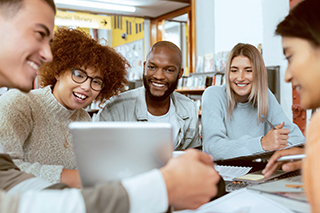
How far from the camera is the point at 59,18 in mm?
6141

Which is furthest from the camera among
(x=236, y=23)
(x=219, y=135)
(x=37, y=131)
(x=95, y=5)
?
(x=95, y=5)

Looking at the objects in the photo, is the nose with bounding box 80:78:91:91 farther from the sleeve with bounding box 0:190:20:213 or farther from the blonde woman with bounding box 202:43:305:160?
the sleeve with bounding box 0:190:20:213

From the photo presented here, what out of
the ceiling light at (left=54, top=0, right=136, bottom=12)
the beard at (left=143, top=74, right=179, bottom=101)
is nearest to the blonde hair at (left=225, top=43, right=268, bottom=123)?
the beard at (left=143, top=74, right=179, bottom=101)

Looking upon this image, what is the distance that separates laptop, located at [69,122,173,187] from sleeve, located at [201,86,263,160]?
1.16 m

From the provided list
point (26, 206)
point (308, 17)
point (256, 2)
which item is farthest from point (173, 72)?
point (256, 2)

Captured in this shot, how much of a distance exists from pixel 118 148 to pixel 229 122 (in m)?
1.58

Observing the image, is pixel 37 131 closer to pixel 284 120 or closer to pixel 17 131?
pixel 17 131

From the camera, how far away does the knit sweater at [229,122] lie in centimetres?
193

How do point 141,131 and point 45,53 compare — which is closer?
point 141,131

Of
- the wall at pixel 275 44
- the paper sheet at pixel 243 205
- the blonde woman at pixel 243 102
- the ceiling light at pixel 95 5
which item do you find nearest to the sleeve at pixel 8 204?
the paper sheet at pixel 243 205

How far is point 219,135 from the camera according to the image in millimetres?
1925

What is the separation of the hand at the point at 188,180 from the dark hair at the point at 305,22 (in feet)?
1.56

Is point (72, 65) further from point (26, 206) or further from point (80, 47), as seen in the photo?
point (26, 206)

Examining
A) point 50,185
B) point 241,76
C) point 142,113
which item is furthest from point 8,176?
point 241,76
